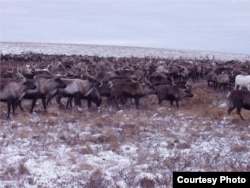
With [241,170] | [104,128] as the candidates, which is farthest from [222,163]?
[104,128]

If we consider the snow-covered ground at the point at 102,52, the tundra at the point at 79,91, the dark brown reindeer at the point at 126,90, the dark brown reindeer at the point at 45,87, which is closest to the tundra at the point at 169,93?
the dark brown reindeer at the point at 126,90

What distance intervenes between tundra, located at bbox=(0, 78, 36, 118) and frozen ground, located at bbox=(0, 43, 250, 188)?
1.65 ft

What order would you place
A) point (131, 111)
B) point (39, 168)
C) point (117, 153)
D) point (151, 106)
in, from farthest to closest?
point (151, 106) → point (131, 111) → point (117, 153) → point (39, 168)

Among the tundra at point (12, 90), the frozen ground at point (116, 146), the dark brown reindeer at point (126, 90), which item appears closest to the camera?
the frozen ground at point (116, 146)

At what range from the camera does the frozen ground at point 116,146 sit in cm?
836

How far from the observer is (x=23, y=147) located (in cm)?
1027

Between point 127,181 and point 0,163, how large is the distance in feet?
8.42

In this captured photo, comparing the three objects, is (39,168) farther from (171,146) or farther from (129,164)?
(171,146)

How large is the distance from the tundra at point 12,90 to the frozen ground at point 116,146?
1.65 ft

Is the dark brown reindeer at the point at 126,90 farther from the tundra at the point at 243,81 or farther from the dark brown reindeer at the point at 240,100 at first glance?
the tundra at the point at 243,81

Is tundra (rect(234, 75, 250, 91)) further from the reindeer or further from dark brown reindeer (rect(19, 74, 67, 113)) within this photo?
the reindeer

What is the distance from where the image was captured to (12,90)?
13938 mm

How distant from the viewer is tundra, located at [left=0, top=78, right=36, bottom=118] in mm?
13742

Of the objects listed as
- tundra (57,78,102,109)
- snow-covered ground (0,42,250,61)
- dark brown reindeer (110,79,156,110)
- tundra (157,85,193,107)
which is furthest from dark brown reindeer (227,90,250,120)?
snow-covered ground (0,42,250,61)
